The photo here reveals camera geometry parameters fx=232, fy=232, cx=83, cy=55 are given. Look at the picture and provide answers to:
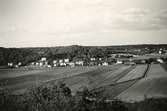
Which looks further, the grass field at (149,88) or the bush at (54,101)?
the grass field at (149,88)

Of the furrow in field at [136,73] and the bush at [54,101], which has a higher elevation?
the furrow in field at [136,73]

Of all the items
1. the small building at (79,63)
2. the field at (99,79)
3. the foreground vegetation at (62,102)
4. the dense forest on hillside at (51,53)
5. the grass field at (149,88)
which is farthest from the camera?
the small building at (79,63)

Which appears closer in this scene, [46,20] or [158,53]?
[158,53]

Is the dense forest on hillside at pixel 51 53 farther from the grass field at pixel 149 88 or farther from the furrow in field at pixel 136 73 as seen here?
the grass field at pixel 149 88

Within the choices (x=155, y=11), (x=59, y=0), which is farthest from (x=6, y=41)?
(x=155, y=11)

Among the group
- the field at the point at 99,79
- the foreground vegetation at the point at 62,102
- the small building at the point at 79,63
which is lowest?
the foreground vegetation at the point at 62,102

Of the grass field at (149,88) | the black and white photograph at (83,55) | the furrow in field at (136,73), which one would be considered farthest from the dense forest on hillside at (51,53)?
the grass field at (149,88)

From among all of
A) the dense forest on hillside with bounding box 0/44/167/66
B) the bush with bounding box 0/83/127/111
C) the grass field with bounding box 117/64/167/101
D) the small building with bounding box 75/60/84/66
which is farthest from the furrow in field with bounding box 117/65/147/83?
the bush with bounding box 0/83/127/111

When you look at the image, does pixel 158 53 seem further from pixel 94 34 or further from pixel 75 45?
pixel 75 45
